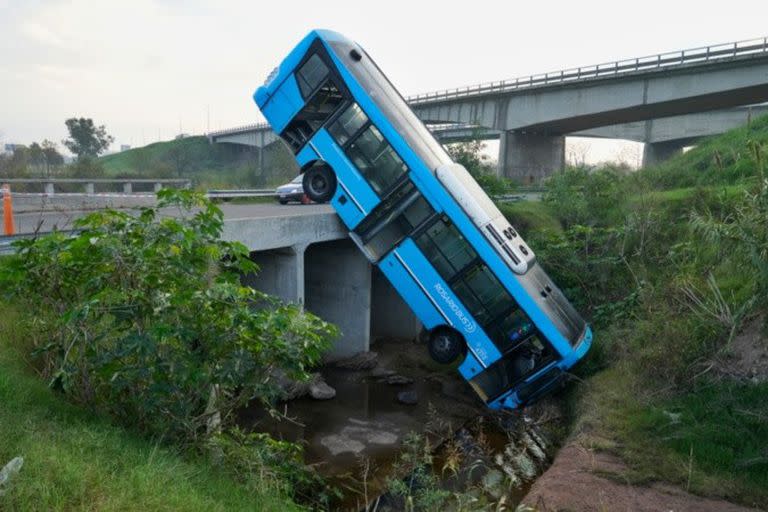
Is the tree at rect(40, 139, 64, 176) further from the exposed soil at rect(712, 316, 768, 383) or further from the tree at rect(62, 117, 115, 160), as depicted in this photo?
the exposed soil at rect(712, 316, 768, 383)

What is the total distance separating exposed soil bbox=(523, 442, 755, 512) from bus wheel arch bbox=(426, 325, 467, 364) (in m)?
2.99

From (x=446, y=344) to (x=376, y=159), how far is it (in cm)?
364

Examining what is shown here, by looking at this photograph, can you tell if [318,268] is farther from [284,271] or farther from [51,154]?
[51,154]

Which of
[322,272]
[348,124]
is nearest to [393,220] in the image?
[348,124]

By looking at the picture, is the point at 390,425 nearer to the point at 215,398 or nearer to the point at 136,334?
the point at 215,398

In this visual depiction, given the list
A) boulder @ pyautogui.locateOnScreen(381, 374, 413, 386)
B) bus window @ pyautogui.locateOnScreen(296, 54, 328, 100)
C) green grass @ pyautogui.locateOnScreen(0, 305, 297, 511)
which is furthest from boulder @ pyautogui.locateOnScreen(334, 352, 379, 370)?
green grass @ pyautogui.locateOnScreen(0, 305, 297, 511)

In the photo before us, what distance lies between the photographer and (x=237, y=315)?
4.75m

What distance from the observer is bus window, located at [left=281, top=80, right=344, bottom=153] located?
11391mm

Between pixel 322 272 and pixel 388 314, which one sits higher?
pixel 322 272

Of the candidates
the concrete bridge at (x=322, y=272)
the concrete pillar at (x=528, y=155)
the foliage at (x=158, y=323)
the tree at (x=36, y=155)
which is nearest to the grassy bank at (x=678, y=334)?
the concrete bridge at (x=322, y=272)

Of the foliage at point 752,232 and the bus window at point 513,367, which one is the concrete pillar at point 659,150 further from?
the foliage at point 752,232

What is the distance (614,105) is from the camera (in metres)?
26.0

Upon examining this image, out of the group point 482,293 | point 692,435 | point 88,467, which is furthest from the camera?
point 482,293

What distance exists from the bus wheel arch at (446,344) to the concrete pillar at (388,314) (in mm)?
5962
